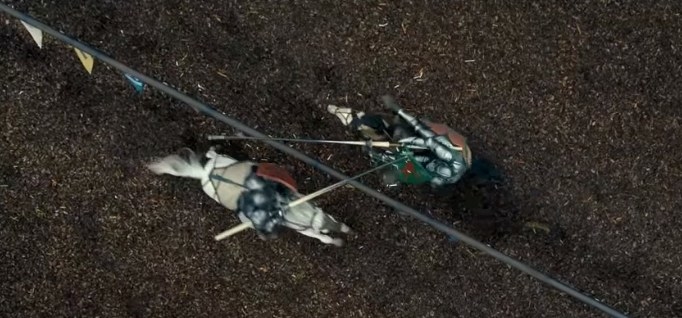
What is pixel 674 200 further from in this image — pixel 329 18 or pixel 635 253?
pixel 329 18

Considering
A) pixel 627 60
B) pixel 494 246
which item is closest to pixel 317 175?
pixel 494 246

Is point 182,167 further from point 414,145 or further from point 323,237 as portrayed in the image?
point 414,145

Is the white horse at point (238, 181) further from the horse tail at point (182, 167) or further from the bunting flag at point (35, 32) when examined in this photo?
the bunting flag at point (35, 32)

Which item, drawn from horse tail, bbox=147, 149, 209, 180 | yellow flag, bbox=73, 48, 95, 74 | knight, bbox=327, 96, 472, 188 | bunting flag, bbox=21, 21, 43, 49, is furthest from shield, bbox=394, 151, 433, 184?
bunting flag, bbox=21, 21, 43, 49

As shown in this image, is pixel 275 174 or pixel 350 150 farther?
pixel 350 150

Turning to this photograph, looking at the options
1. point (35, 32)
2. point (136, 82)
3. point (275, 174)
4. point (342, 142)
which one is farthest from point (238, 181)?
point (35, 32)

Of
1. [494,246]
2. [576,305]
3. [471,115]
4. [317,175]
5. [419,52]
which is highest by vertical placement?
[419,52]
